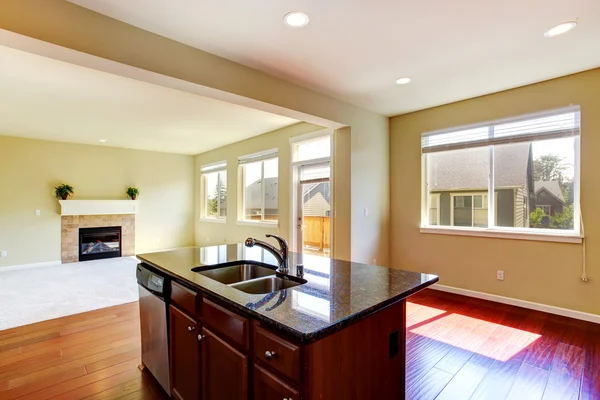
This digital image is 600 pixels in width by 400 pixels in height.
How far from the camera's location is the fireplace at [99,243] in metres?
6.79

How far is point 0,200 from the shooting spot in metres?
5.88

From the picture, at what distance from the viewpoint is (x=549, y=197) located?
3418 mm

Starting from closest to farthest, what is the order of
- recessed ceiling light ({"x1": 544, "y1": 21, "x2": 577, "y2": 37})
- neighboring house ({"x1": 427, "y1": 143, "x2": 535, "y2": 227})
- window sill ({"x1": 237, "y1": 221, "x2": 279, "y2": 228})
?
recessed ceiling light ({"x1": 544, "y1": 21, "x2": 577, "y2": 37})
neighboring house ({"x1": 427, "y1": 143, "x2": 535, "y2": 227})
window sill ({"x1": 237, "y1": 221, "x2": 279, "y2": 228})

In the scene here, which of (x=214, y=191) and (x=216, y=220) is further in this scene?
(x=214, y=191)

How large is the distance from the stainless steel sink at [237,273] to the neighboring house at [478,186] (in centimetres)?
328

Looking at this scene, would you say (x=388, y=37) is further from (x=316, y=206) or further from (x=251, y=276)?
(x=316, y=206)

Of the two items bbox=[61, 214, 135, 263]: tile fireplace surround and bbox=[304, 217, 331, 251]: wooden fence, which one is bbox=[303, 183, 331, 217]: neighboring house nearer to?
bbox=[304, 217, 331, 251]: wooden fence

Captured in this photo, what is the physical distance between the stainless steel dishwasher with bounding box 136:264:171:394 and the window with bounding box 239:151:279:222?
365 cm

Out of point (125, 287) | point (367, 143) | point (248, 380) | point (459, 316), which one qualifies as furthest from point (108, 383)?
point (367, 143)

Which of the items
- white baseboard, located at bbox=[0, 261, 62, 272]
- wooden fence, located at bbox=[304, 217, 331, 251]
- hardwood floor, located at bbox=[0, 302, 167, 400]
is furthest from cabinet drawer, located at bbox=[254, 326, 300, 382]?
white baseboard, located at bbox=[0, 261, 62, 272]

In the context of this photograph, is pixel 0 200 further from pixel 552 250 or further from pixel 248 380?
pixel 552 250

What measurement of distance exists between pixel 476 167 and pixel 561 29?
6.25 feet

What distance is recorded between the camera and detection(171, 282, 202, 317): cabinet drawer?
5.17 ft

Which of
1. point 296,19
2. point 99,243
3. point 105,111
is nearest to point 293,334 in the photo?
point 296,19
